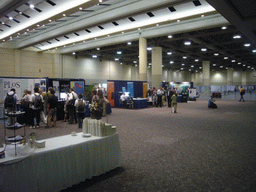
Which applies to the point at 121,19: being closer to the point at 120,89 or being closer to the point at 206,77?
the point at 120,89

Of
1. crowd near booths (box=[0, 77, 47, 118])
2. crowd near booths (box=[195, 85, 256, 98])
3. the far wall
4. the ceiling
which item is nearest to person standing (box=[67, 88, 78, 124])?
crowd near booths (box=[0, 77, 47, 118])

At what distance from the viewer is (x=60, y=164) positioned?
286cm

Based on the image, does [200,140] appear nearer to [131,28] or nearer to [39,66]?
[131,28]

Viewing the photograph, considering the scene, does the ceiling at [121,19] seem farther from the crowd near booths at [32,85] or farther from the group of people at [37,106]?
the group of people at [37,106]

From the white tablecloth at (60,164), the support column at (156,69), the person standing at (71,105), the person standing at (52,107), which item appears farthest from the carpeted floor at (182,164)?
the support column at (156,69)

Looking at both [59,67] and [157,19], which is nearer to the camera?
[157,19]

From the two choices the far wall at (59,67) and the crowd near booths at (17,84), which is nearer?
the crowd near booths at (17,84)

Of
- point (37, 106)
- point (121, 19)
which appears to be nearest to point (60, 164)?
point (37, 106)

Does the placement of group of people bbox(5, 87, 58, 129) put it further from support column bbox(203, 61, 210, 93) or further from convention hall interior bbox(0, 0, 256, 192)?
support column bbox(203, 61, 210, 93)

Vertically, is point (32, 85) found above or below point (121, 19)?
below

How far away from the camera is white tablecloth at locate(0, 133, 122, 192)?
2443mm

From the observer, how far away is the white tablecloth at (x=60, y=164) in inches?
96.2

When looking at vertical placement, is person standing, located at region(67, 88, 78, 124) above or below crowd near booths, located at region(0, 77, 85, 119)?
below

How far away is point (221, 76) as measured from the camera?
47938 mm
